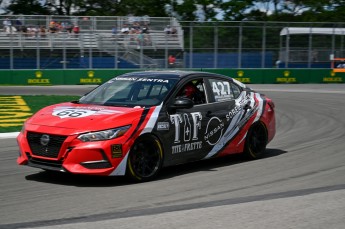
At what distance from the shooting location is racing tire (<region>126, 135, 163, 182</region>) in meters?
7.46

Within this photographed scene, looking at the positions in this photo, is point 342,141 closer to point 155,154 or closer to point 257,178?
point 257,178

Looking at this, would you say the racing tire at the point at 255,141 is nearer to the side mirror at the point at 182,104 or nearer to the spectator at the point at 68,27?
the side mirror at the point at 182,104

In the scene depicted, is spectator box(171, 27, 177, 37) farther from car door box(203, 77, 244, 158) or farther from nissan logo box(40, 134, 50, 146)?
nissan logo box(40, 134, 50, 146)

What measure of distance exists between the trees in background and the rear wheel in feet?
163

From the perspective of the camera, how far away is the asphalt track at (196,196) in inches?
229

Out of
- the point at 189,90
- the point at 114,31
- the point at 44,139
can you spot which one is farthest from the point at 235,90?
the point at 114,31

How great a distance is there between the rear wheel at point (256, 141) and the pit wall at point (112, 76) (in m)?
23.1

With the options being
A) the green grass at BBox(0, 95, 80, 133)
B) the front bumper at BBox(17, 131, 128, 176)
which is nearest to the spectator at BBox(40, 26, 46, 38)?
the green grass at BBox(0, 95, 80, 133)

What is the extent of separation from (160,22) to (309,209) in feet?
95.2

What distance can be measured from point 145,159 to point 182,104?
36.5 inches

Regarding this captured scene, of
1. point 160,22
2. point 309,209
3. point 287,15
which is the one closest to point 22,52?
point 160,22

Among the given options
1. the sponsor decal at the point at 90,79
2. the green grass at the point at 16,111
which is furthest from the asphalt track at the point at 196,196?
the sponsor decal at the point at 90,79

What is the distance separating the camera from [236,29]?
114 ft

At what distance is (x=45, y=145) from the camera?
7.27m
